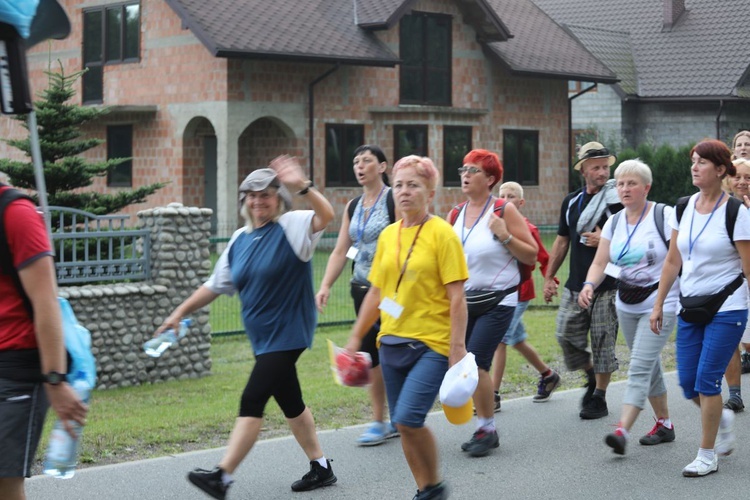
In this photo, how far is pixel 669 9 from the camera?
38.6 m

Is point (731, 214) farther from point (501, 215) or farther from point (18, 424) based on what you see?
point (18, 424)

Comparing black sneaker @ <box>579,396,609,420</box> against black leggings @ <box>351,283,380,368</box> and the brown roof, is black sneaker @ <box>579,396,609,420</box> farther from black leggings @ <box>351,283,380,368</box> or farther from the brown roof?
the brown roof

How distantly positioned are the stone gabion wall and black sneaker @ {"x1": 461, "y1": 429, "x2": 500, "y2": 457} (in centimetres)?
443

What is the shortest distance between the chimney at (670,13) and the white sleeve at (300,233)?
34638mm

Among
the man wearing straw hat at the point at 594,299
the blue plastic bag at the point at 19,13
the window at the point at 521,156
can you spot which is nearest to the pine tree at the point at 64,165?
the man wearing straw hat at the point at 594,299

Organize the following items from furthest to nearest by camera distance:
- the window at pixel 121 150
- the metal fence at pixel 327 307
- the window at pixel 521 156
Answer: the window at pixel 521 156
the window at pixel 121 150
the metal fence at pixel 327 307

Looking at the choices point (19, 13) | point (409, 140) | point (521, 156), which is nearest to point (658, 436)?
point (19, 13)

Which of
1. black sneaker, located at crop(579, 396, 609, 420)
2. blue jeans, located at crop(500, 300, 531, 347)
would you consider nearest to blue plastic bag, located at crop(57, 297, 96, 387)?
black sneaker, located at crop(579, 396, 609, 420)

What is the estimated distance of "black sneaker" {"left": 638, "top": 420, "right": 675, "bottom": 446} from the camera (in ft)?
25.4

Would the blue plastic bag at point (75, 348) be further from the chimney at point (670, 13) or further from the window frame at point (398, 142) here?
the chimney at point (670, 13)

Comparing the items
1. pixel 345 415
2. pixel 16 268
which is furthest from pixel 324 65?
pixel 16 268

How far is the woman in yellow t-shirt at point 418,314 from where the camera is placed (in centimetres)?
579

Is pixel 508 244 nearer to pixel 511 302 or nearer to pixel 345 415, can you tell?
pixel 511 302

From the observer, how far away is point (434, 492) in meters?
5.79
